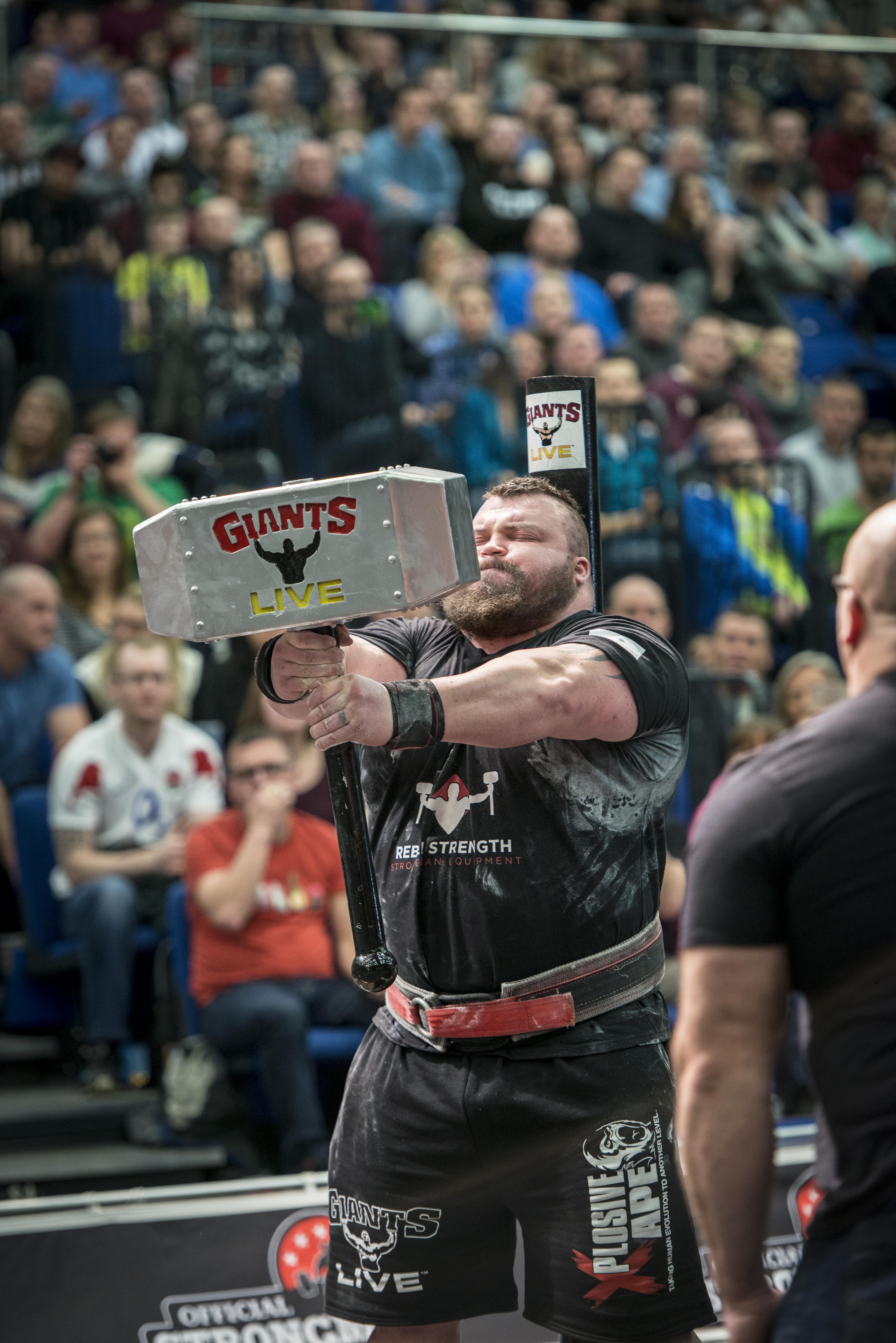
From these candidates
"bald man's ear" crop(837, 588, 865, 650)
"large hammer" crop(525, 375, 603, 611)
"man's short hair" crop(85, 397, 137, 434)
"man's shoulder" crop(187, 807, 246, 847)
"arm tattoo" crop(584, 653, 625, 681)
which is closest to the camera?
"bald man's ear" crop(837, 588, 865, 650)

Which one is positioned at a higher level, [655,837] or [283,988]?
[655,837]

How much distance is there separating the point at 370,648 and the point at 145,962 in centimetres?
278

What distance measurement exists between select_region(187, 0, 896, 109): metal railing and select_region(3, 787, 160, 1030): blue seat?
20.7ft

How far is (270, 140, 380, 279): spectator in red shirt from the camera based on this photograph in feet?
28.3

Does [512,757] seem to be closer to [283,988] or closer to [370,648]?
[370,648]

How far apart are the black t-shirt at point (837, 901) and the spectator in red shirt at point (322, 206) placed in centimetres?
738

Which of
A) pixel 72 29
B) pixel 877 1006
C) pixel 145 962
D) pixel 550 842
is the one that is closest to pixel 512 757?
pixel 550 842

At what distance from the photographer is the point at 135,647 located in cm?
560

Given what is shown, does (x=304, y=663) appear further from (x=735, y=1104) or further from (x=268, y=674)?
(x=735, y=1104)

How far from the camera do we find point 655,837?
2.77 meters

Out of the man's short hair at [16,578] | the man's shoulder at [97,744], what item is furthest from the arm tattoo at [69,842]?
the man's short hair at [16,578]

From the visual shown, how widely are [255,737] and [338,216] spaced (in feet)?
15.1

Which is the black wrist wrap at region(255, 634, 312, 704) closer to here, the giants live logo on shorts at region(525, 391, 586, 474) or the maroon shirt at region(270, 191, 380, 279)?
the giants live logo on shorts at region(525, 391, 586, 474)

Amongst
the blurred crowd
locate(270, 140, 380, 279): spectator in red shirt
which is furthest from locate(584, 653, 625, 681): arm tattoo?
locate(270, 140, 380, 279): spectator in red shirt
